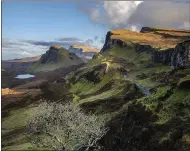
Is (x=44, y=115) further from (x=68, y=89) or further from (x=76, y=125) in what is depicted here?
(x=68, y=89)

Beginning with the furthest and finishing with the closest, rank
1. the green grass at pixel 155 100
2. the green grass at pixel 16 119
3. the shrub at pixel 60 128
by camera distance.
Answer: the green grass at pixel 16 119
the green grass at pixel 155 100
the shrub at pixel 60 128

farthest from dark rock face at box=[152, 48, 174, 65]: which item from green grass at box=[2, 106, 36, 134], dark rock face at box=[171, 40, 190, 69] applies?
green grass at box=[2, 106, 36, 134]

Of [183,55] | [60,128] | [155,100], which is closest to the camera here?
[60,128]

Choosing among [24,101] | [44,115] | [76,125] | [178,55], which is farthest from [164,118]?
[24,101]

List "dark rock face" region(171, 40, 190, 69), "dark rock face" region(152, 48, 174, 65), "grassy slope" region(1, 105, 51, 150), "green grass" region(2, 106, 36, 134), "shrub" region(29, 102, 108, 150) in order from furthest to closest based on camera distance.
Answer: "dark rock face" region(152, 48, 174, 65), "dark rock face" region(171, 40, 190, 69), "green grass" region(2, 106, 36, 134), "grassy slope" region(1, 105, 51, 150), "shrub" region(29, 102, 108, 150)

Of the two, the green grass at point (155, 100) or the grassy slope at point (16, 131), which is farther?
the grassy slope at point (16, 131)

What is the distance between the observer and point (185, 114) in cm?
5700

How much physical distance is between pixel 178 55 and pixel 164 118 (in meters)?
83.5

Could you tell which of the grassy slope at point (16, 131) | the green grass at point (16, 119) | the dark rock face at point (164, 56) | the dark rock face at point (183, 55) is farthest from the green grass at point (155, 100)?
the dark rock face at point (164, 56)

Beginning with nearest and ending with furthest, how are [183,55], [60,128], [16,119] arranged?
[60,128] → [16,119] → [183,55]

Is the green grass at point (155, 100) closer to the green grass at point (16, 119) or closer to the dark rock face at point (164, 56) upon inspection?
the green grass at point (16, 119)

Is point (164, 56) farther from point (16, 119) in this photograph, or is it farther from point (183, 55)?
point (16, 119)

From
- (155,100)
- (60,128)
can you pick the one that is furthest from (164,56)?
(60,128)

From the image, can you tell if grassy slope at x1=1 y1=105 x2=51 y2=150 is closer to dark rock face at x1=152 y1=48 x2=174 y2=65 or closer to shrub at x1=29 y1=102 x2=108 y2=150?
shrub at x1=29 y1=102 x2=108 y2=150
